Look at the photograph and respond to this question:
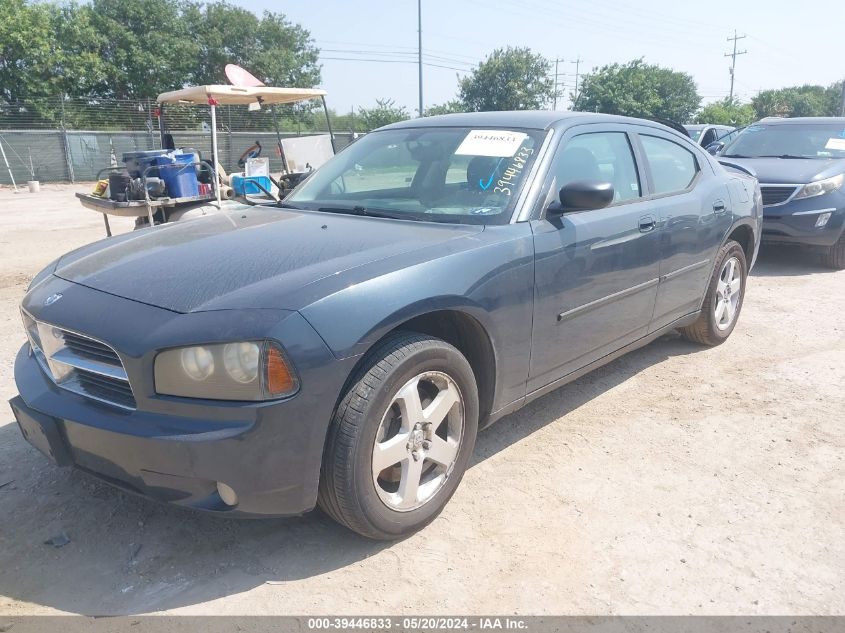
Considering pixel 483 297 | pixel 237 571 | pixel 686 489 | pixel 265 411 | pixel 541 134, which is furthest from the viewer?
pixel 541 134

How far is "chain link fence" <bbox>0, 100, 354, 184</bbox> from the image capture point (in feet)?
74.0

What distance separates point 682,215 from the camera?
4105 mm

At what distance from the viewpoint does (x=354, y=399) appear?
91.4 inches

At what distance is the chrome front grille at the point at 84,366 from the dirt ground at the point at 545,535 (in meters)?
0.65

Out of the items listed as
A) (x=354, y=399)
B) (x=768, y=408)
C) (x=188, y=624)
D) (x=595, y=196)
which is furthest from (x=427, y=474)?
(x=768, y=408)

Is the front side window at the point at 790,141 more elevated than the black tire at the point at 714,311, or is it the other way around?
the front side window at the point at 790,141

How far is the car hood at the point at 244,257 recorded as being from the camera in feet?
7.69

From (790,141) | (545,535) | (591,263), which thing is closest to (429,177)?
(591,263)

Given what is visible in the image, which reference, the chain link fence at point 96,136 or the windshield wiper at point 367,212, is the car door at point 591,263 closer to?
the windshield wiper at point 367,212

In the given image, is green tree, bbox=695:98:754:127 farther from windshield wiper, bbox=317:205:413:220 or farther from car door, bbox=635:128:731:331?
windshield wiper, bbox=317:205:413:220

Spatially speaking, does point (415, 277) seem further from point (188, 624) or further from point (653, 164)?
point (653, 164)

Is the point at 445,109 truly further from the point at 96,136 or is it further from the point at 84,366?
the point at 84,366

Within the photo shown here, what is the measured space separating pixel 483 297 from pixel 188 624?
1.60 m

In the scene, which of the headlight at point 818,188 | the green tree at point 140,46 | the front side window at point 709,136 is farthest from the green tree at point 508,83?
the headlight at point 818,188
